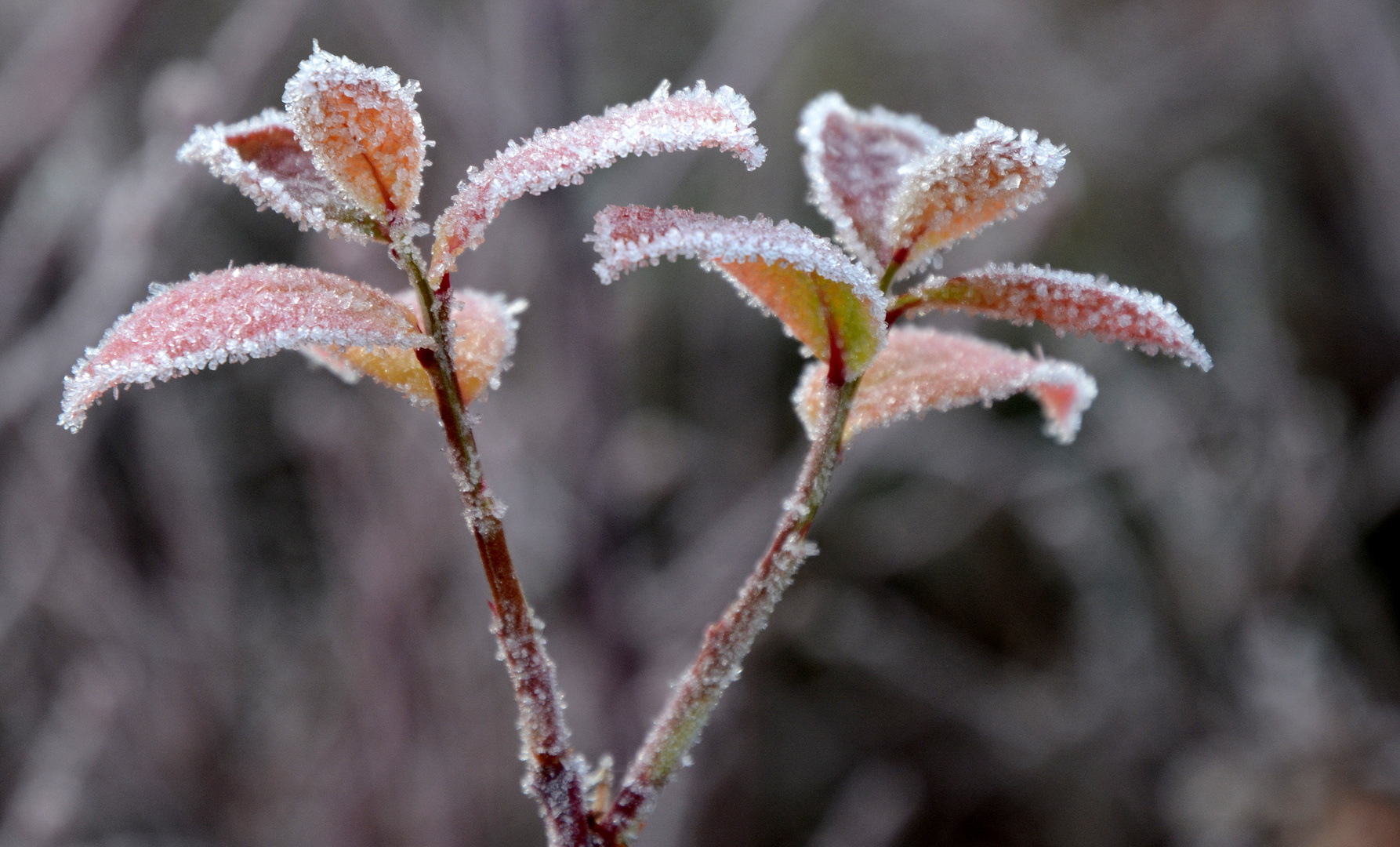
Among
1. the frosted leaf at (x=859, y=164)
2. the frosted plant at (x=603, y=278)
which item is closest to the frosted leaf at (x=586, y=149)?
the frosted plant at (x=603, y=278)

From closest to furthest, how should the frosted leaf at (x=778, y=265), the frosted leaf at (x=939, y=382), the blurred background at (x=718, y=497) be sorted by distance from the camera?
1. the frosted leaf at (x=778, y=265)
2. the frosted leaf at (x=939, y=382)
3. the blurred background at (x=718, y=497)

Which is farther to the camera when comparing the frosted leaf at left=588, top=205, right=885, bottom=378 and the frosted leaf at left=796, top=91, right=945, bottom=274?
the frosted leaf at left=796, top=91, right=945, bottom=274

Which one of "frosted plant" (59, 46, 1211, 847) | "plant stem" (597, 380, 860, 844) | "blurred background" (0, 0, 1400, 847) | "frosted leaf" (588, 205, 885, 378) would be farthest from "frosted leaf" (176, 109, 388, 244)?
"blurred background" (0, 0, 1400, 847)

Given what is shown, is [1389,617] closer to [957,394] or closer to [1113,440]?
[1113,440]

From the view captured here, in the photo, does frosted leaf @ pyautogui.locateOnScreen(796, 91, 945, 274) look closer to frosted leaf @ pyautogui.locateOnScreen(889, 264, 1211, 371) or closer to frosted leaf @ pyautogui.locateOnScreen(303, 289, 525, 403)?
frosted leaf @ pyautogui.locateOnScreen(889, 264, 1211, 371)

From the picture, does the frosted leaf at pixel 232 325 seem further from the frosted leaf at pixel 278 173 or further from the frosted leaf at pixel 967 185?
the frosted leaf at pixel 967 185

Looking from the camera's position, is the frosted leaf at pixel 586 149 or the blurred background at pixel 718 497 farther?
the blurred background at pixel 718 497

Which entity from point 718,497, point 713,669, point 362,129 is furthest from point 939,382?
point 718,497
